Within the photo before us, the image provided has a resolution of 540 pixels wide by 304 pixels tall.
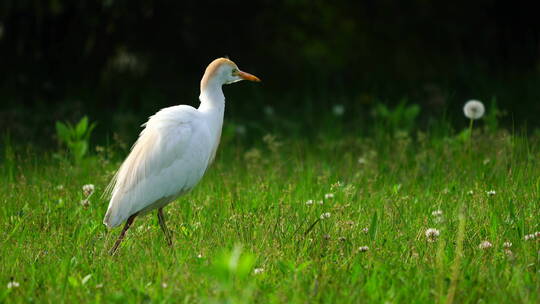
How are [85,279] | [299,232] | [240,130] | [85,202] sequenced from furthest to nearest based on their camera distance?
[240,130]
[85,202]
[299,232]
[85,279]

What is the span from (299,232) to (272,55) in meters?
5.67

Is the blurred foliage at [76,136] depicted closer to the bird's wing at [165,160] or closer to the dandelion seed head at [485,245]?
the bird's wing at [165,160]

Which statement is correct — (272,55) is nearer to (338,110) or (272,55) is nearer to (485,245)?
(338,110)

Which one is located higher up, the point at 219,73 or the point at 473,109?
the point at 219,73

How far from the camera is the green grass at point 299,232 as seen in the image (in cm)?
317

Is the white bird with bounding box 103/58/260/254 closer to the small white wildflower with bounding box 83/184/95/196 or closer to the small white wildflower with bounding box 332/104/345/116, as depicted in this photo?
the small white wildflower with bounding box 83/184/95/196

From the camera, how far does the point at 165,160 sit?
4.31m

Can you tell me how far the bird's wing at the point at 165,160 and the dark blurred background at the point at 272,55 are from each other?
3.36 metres

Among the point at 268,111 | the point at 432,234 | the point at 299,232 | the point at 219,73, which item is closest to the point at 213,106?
the point at 219,73

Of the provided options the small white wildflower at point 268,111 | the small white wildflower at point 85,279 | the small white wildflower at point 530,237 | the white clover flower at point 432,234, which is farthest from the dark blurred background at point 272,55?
the small white wildflower at point 85,279

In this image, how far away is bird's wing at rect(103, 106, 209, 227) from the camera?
423cm

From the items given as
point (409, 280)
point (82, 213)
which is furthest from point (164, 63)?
point (409, 280)

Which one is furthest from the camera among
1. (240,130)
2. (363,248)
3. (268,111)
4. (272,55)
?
(272,55)

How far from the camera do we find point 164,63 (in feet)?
30.4
